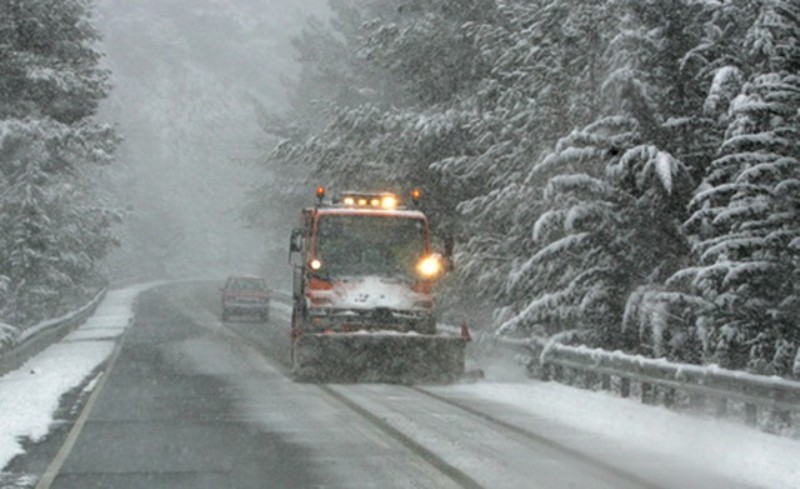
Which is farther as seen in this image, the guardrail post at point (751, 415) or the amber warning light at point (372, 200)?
the amber warning light at point (372, 200)

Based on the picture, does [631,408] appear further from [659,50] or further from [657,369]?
[659,50]

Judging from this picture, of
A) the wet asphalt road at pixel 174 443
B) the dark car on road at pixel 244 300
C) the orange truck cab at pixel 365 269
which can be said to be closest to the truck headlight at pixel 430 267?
the orange truck cab at pixel 365 269

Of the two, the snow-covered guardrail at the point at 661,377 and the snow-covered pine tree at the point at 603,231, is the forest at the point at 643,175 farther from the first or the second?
the snow-covered guardrail at the point at 661,377

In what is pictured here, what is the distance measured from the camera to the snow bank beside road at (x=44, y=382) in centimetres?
1255

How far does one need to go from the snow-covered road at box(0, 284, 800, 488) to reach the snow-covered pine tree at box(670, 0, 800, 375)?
5.59 ft

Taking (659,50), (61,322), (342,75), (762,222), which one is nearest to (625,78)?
(659,50)

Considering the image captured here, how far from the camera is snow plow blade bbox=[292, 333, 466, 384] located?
60.5ft

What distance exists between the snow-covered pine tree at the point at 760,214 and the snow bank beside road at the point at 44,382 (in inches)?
336

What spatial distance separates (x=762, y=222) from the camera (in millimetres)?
14594

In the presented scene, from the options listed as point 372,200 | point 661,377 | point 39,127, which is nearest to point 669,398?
point 661,377

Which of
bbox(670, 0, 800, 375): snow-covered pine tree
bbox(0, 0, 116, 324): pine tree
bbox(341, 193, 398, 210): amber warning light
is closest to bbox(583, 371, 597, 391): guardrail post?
bbox(670, 0, 800, 375): snow-covered pine tree

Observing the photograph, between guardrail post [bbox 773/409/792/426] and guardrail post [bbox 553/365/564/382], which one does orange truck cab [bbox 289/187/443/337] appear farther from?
guardrail post [bbox 773/409/792/426]

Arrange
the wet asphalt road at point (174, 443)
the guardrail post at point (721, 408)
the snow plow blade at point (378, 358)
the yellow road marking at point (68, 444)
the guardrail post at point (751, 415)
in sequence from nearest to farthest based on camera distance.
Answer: the yellow road marking at point (68, 444) < the wet asphalt road at point (174, 443) < the guardrail post at point (751, 415) < the guardrail post at point (721, 408) < the snow plow blade at point (378, 358)

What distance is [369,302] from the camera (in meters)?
18.8
